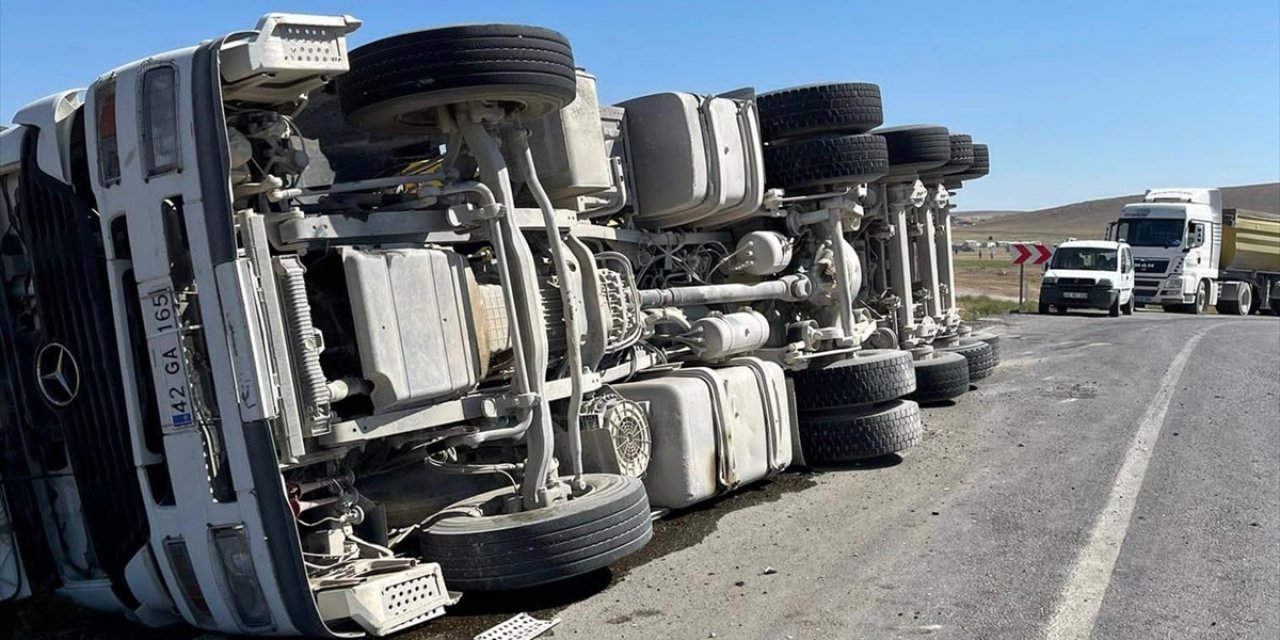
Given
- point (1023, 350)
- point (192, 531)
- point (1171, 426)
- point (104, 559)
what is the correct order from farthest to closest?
point (1023, 350), point (1171, 426), point (104, 559), point (192, 531)

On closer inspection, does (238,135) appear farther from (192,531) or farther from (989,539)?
(989,539)

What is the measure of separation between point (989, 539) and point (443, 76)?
138 inches

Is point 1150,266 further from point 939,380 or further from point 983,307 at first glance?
point 939,380

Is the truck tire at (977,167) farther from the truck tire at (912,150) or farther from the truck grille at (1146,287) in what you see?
the truck grille at (1146,287)

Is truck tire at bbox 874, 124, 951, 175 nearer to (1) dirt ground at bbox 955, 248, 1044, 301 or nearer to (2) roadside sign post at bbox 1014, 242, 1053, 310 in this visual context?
(2) roadside sign post at bbox 1014, 242, 1053, 310

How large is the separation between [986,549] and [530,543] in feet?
7.71

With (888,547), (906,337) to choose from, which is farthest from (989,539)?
(906,337)

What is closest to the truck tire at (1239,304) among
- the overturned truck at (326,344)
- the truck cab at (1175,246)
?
the truck cab at (1175,246)

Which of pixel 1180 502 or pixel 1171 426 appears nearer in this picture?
pixel 1180 502

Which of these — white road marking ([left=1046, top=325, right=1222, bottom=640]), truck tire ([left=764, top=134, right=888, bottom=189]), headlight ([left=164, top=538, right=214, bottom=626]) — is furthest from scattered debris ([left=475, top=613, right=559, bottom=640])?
truck tire ([left=764, top=134, right=888, bottom=189])

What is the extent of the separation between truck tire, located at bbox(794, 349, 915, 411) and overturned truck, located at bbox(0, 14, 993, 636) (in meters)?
1.25

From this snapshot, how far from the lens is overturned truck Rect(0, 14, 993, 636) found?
13.9 feet

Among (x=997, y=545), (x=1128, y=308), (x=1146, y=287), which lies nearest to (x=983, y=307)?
(x=1128, y=308)

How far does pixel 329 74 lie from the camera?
14.8ft
